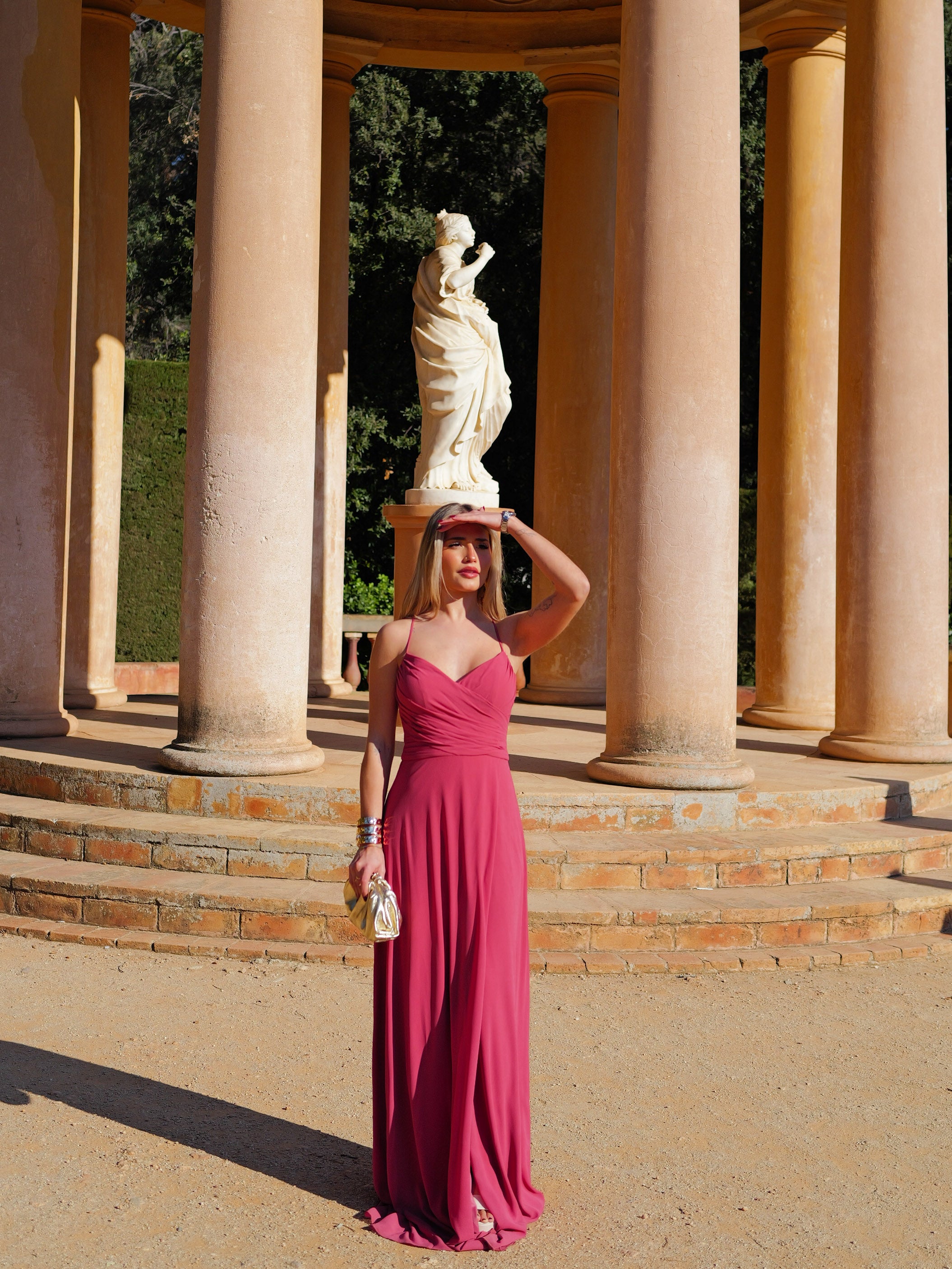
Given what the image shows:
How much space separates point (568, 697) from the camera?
105ft

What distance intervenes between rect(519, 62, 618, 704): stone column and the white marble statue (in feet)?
18.1

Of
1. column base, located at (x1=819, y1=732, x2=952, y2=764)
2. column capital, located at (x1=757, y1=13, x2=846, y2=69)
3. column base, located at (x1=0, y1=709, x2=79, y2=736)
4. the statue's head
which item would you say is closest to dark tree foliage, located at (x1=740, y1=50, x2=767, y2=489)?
column capital, located at (x1=757, y1=13, x2=846, y2=69)

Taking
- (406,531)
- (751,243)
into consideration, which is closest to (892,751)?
(406,531)

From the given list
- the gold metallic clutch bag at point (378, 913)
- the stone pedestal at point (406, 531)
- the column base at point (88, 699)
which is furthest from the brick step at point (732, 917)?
the column base at point (88, 699)

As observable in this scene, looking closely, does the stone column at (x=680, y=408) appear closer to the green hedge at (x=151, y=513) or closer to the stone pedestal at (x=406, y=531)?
the stone pedestal at (x=406, y=531)

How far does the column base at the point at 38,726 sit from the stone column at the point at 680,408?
983cm

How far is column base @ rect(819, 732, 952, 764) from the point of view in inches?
910

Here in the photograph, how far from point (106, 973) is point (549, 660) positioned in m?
18.4

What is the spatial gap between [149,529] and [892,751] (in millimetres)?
30119

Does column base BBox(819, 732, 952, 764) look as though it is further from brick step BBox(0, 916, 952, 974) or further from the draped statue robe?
the draped statue robe

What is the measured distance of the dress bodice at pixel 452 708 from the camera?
9.59 metres

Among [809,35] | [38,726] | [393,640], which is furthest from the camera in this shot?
[809,35]

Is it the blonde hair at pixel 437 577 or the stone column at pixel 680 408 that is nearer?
the blonde hair at pixel 437 577

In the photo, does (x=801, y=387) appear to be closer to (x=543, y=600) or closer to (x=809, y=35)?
(x=809, y=35)
